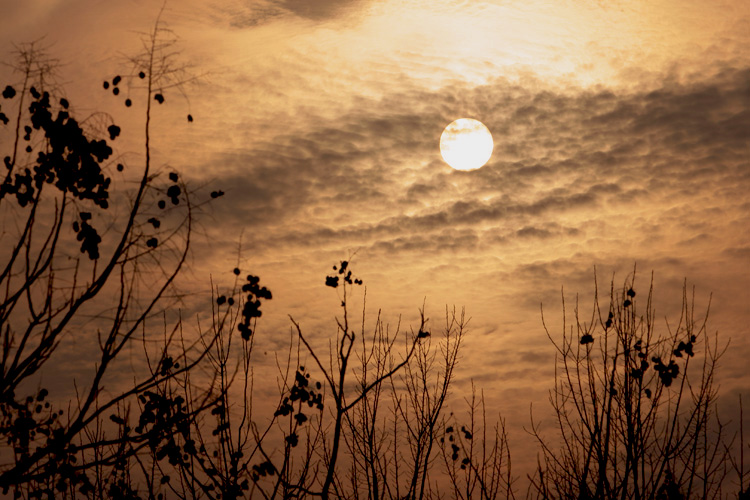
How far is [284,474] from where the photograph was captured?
8.38 metres

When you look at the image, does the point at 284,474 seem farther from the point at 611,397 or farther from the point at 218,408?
the point at 611,397

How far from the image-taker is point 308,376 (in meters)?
8.90

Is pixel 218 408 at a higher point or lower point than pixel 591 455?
higher

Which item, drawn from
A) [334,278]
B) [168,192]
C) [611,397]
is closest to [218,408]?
[334,278]

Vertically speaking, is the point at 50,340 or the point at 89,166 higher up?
the point at 89,166

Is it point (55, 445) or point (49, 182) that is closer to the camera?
point (55, 445)

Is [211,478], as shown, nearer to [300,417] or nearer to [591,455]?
[300,417]

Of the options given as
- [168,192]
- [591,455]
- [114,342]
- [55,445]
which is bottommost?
[591,455]

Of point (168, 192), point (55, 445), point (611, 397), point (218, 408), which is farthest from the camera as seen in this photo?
point (611, 397)

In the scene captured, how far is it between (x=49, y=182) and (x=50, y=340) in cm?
122

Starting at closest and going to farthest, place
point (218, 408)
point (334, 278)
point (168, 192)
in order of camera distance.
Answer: point (168, 192) → point (218, 408) → point (334, 278)

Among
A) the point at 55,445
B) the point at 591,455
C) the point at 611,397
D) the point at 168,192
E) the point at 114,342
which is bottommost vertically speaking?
the point at 591,455

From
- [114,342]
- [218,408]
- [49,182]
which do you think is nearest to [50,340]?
[114,342]

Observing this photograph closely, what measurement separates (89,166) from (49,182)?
0.32 meters
